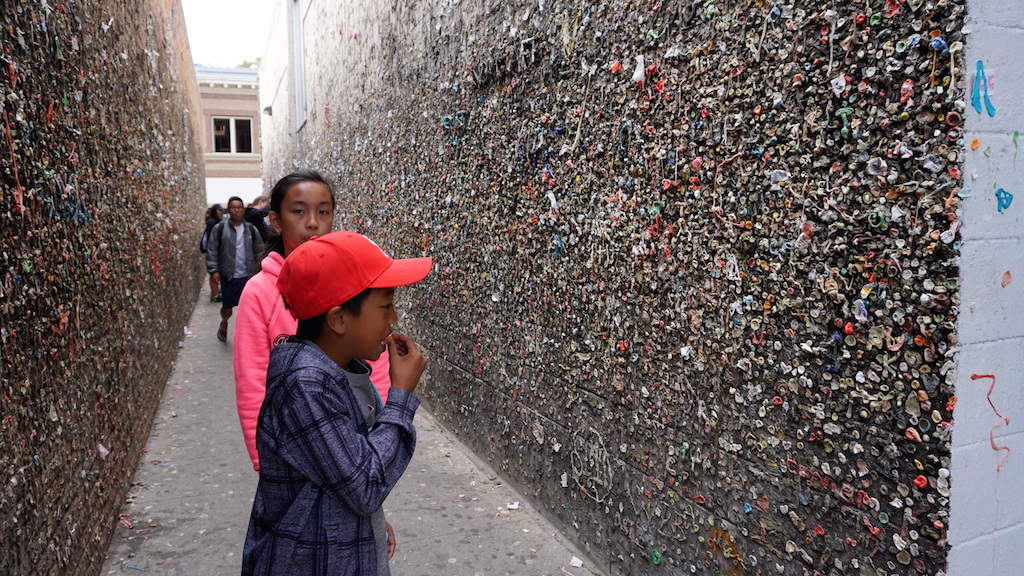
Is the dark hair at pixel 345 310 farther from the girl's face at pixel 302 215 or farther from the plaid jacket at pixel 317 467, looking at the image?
the girl's face at pixel 302 215

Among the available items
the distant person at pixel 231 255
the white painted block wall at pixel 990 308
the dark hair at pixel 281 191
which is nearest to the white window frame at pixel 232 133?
the distant person at pixel 231 255

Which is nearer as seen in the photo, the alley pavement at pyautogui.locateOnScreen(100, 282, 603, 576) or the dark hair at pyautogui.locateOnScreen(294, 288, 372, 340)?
the dark hair at pyautogui.locateOnScreen(294, 288, 372, 340)

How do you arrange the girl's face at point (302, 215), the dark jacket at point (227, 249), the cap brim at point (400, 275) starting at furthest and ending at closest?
the dark jacket at point (227, 249) → the girl's face at point (302, 215) → the cap brim at point (400, 275)

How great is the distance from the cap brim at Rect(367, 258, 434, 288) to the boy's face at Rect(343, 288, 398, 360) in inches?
0.9

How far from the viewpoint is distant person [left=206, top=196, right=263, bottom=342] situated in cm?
827

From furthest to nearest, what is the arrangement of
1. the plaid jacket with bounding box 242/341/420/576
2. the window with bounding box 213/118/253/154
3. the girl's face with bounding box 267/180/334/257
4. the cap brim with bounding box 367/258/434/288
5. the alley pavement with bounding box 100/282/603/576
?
the window with bounding box 213/118/253/154
the alley pavement with bounding box 100/282/603/576
the girl's face with bounding box 267/180/334/257
the cap brim with bounding box 367/258/434/288
the plaid jacket with bounding box 242/341/420/576

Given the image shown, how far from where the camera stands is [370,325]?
1725mm

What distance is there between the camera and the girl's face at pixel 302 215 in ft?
9.93

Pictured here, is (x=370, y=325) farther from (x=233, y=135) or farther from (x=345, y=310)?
(x=233, y=135)

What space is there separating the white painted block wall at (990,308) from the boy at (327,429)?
1.32 metres

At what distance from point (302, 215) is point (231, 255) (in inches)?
235

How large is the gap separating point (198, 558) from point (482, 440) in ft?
5.77

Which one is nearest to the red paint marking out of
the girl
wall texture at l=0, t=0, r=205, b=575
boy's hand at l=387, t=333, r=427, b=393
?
boy's hand at l=387, t=333, r=427, b=393

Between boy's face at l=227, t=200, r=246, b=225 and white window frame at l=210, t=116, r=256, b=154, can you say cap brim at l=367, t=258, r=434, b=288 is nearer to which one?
boy's face at l=227, t=200, r=246, b=225
